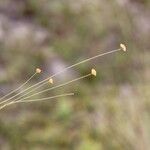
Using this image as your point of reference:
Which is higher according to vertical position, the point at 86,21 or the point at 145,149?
the point at 86,21

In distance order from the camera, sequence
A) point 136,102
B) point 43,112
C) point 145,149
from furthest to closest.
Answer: point 43,112, point 136,102, point 145,149

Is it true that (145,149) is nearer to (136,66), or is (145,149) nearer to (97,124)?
(97,124)

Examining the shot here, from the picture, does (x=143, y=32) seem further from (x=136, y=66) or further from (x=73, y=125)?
(x=73, y=125)

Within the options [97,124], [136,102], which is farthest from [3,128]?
[136,102]

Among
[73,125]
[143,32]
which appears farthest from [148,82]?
[143,32]

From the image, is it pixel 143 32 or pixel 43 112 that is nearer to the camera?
pixel 43 112

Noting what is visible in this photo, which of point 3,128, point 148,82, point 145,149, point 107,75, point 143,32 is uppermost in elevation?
point 143,32

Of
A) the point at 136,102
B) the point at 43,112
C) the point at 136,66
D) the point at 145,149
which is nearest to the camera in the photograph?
the point at 145,149
